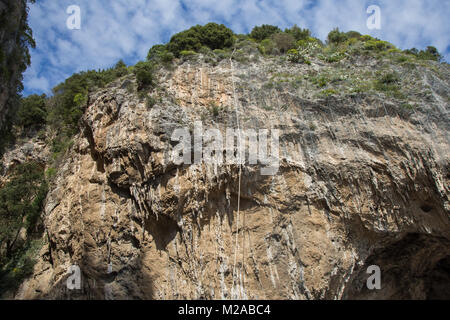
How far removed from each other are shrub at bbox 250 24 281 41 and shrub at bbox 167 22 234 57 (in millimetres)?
4774

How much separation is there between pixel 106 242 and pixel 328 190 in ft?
29.1

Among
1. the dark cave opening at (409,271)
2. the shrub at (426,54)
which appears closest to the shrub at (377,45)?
the shrub at (426,54)

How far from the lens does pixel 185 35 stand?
18.4 m

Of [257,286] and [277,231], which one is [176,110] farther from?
[257,286]

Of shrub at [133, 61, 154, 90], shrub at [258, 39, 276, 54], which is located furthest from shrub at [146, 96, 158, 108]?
shrub at [258, 39, 276, 54]

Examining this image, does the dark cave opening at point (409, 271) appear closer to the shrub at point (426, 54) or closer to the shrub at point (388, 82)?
the shrub at point (388, 82)

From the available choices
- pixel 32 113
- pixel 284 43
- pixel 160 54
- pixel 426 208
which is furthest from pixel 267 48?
pixel 32 113

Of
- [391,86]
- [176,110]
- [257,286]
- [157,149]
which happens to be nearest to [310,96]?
[391,86]

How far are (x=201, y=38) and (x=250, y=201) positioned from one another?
11972 millimetres

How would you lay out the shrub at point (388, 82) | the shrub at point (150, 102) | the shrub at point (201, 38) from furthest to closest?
the shrub at point (201, 38) < the shrub at point (388, 82) < the shrub at point (150, 102)

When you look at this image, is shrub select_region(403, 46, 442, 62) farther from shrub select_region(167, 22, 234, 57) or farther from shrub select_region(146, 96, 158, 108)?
shrub select_region(146, 96, 158, 108)

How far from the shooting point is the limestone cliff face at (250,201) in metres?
10.8

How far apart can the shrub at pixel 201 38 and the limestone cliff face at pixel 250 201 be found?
429 centimetres

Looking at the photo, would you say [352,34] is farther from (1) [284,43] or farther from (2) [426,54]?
(1) [284,43]
